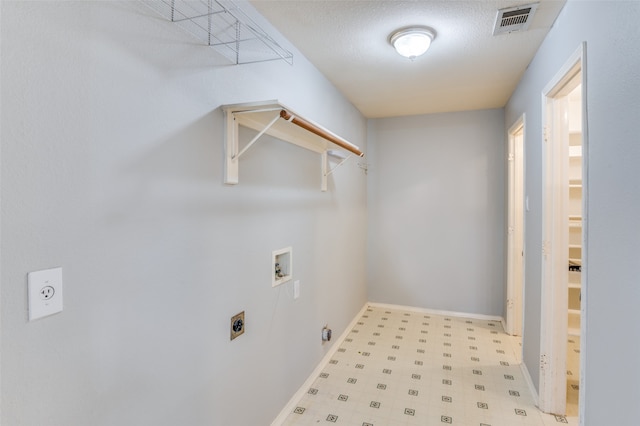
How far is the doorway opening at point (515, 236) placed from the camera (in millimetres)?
3387

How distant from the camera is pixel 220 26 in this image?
1526mm

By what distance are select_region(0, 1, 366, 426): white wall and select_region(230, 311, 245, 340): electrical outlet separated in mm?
44

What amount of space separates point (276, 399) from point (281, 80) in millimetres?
2003

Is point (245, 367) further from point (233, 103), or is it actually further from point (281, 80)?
point (281, 80)

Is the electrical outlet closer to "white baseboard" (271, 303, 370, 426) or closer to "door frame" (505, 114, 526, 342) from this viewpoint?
"white baseboard" (271, 303, 370, 426)

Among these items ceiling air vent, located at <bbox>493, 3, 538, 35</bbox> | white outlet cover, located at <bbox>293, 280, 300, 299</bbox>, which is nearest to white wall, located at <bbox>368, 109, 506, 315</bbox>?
ceiling air vent, located at <bbox>493, 3, 538, 35</bbox>

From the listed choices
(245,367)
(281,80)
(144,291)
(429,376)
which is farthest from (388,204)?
(144,291)

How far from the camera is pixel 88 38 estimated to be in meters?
0.98

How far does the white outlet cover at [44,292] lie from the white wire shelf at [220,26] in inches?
37.0

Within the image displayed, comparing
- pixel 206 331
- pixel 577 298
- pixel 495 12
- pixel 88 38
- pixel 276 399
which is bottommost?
pixel 276 399

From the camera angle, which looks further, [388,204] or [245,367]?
[388,204]

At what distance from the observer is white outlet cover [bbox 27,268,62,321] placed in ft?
2.78

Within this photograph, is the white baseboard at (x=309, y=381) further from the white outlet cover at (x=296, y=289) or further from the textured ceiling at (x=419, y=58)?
the textured ceiling at (x=419, y=58)

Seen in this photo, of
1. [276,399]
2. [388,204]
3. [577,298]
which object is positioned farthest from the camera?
[388,204]
